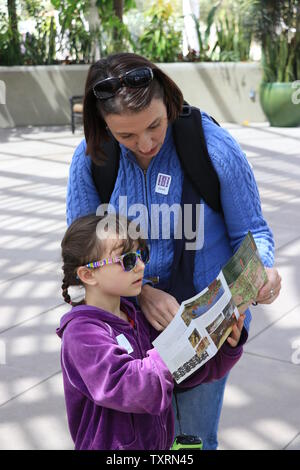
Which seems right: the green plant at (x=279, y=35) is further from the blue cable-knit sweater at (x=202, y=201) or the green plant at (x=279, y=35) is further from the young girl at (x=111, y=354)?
the young girl at (x=111, y=354)

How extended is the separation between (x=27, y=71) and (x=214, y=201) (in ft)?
41.5

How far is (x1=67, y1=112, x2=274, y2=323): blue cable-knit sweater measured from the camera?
229cm

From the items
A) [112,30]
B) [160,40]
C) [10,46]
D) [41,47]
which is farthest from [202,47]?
[10,46]

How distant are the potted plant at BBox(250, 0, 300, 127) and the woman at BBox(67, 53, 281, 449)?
1065cm

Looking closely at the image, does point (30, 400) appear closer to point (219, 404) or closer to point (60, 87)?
point (219, 404)

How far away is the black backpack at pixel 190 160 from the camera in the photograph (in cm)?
227

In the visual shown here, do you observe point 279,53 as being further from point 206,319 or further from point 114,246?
point 206,319

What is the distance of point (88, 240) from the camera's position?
7.23 feet

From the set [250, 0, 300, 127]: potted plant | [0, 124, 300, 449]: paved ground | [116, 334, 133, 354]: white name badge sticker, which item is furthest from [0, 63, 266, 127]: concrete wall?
[116, 334, 133, 354]: white name badge sticker

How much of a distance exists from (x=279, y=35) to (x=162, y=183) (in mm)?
11172

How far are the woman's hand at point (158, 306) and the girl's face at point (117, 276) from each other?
0.27ft

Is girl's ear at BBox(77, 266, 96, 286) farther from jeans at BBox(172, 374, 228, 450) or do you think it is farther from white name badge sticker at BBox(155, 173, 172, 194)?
jeans at BBox(172, 374, 228, 450)

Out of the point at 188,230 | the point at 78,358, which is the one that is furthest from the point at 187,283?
the point at 78,358

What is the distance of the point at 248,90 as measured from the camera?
547 inches
